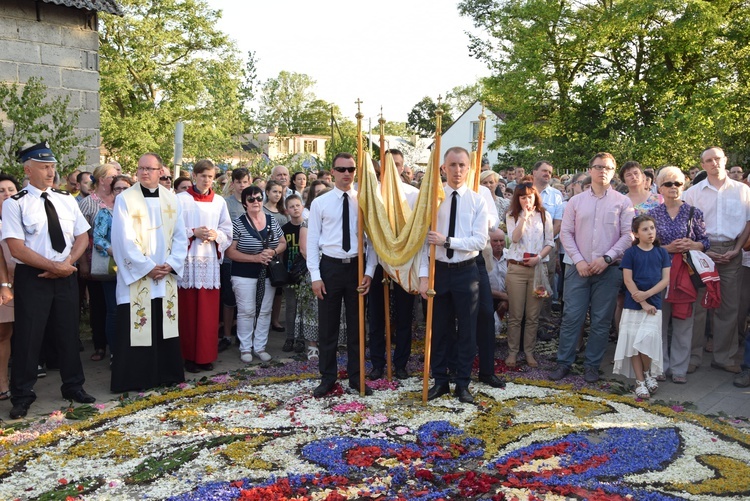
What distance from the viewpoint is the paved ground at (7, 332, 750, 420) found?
6449 mm

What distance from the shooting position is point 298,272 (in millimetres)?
8586

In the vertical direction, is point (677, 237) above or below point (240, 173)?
below

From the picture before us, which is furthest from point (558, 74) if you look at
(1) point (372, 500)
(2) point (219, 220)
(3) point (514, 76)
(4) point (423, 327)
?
(1) point (372, 500)

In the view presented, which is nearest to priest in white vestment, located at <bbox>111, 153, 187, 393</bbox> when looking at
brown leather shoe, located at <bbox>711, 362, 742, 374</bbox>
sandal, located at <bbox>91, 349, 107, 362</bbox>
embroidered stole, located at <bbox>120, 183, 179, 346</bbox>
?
embroidered stole, located at <bbox>120, 183, 179, 346</bbox>

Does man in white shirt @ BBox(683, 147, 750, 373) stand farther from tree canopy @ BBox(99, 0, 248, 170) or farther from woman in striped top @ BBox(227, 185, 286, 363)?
tree canopy @ BBox(99, 0, 248, 170)

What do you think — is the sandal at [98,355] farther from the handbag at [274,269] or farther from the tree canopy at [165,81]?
the tree canopy at [165,81]

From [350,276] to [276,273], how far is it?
1.94 metres

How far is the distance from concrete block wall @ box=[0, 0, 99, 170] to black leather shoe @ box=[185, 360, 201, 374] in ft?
24.8

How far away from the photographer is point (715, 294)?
7.26m

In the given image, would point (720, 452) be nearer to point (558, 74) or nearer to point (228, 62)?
point (558, 74)

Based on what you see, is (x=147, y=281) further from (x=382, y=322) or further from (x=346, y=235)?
(x=382, y=322)

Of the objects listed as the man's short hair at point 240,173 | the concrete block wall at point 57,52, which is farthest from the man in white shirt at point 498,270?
the concrete block wall at point 57,52

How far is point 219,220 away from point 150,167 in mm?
1211

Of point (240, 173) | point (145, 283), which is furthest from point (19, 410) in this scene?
point (240, 173)
